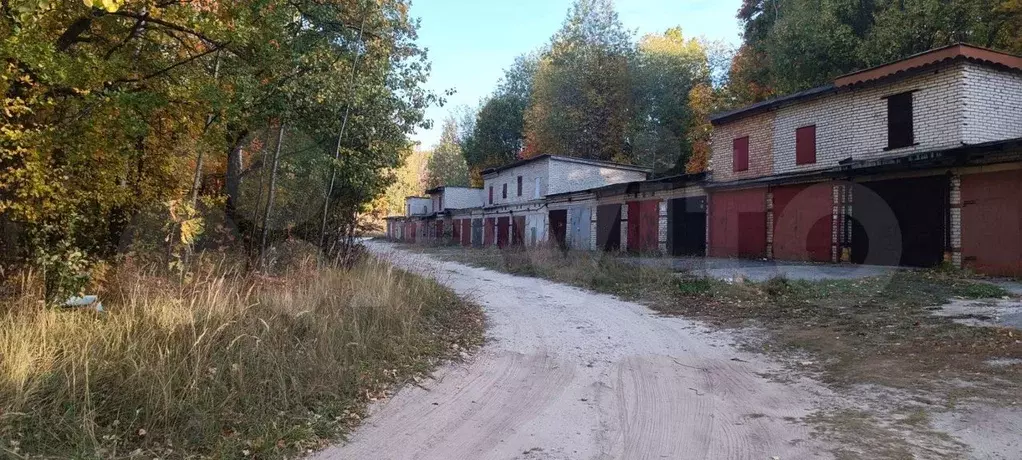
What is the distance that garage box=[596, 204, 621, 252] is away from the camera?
26969mm

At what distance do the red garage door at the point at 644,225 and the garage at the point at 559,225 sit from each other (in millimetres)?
5264

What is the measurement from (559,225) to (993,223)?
20.2 metres

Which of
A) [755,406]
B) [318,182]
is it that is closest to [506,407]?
[755,406]

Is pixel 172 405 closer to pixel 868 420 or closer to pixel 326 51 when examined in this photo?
pixel 868 420

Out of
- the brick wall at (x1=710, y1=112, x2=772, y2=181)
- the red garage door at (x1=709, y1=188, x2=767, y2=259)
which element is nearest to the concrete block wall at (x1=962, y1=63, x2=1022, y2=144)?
A: the red garage door at (x1=709, y1=188, x2=767, y2=259)

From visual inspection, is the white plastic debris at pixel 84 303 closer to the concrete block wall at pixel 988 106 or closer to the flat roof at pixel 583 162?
the concrete block wall at pixel 988 106

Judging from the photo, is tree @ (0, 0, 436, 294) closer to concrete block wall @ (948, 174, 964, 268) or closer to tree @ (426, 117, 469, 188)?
concrete block wall @ (948, 174, 964, 268)

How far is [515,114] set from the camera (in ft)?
168

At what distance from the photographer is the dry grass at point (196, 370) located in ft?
12.8

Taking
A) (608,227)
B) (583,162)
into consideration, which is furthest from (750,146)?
(583,162)

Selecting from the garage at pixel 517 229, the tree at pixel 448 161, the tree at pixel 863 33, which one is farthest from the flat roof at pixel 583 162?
the tree at pixel 448 161

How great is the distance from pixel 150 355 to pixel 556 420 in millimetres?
3472

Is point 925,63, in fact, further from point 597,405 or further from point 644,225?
point 597,405

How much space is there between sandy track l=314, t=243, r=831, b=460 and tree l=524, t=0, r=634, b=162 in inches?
1346
